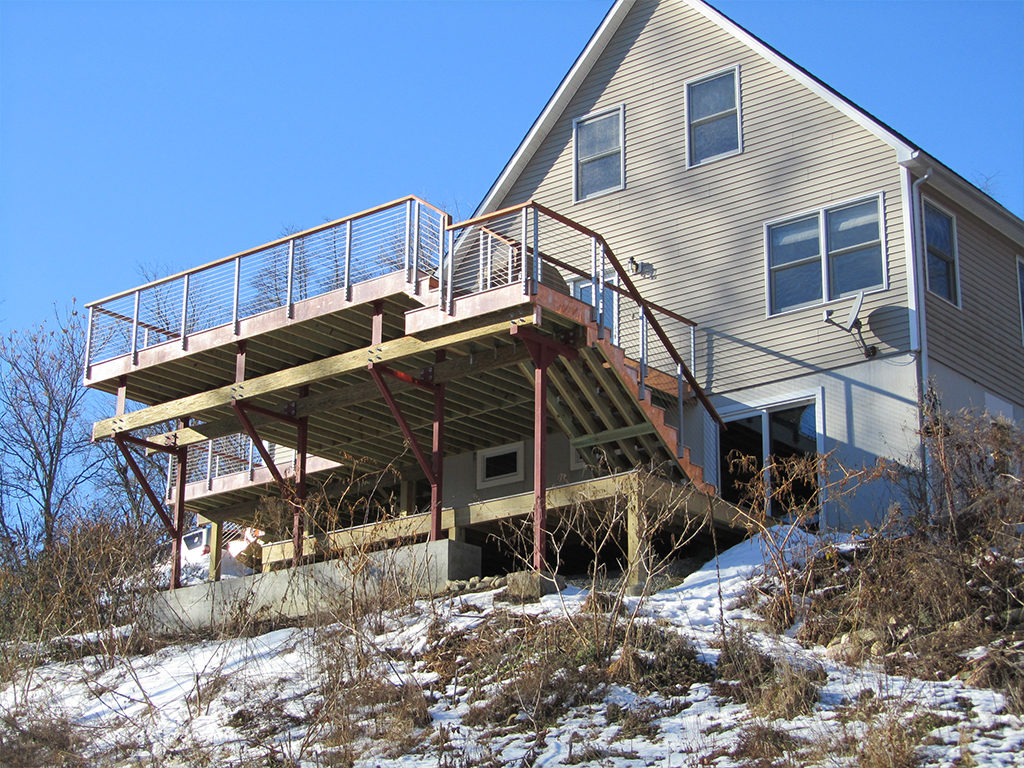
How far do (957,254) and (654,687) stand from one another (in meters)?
10.3

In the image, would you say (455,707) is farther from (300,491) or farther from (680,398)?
(680,398)

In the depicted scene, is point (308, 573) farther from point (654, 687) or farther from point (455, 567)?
point (654, 687)

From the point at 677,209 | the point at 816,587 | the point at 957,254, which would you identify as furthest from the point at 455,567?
the point at 957,254

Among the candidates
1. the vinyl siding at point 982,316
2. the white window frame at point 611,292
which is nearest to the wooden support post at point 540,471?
the white window frame at point 611,292

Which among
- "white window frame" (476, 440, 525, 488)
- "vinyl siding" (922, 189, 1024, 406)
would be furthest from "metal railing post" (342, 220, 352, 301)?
"vinyl siding" (922, 189, 1024, 406)

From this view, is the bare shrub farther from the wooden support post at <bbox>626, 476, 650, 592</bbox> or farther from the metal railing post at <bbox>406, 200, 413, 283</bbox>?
the metal railing post at <bbox>406, 200, 413, 283</bbox>

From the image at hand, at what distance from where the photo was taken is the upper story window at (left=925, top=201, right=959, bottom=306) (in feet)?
62.3

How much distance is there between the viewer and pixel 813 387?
18.9m

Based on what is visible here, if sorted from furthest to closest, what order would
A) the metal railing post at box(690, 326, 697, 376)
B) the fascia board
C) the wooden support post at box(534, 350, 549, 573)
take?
1. the fascia board
2. the metal railing post at box(690, 326, 697, 376)
3. the wooden support post at box(534, 350, 549, 573)

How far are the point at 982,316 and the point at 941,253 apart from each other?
1.32 metres

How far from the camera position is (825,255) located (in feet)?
63.2

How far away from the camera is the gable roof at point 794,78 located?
18969 mm

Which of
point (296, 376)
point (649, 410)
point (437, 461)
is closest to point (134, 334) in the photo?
point (296, 376)

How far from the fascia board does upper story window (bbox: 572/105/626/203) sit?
0.50 meters
